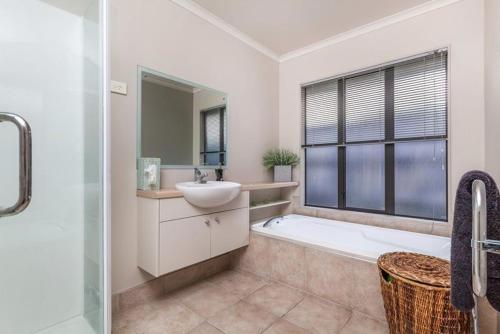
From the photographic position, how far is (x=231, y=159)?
2584mm

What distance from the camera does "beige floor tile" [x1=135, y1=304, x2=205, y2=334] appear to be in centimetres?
154

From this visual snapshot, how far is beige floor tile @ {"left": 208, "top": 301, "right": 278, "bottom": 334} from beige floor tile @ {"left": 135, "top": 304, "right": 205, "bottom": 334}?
130 mm

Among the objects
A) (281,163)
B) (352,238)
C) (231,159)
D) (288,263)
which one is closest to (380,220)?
(352,238)

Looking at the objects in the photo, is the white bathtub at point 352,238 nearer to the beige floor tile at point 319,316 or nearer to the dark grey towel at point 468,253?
the beige floor tile at point 319,316

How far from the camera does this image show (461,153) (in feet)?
6.73

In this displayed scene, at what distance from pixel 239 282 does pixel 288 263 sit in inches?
19.1

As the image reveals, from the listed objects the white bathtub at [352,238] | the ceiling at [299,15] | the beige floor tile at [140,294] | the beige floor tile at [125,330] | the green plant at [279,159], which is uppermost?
the ceiling at [299,15]

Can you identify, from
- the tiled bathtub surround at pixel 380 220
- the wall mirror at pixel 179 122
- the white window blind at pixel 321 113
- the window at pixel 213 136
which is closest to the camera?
the wall mirror at pixel 179 122

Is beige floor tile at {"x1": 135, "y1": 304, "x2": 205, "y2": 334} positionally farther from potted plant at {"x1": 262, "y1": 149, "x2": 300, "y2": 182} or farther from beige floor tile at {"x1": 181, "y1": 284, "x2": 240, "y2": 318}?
potted plant at {"x1": 262, "y1": 149, "x2": 300, "y2": 182}

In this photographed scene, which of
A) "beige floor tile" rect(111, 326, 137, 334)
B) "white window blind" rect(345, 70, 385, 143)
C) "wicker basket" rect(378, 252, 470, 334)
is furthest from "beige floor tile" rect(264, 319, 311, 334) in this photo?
"white window blind" rect(345, 70, 385, 143)

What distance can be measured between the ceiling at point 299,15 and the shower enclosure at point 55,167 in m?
1.22

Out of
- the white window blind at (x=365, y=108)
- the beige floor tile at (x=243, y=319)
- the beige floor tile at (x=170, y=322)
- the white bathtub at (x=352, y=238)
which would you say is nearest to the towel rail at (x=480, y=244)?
the white bathtub at (x=352, y=238)

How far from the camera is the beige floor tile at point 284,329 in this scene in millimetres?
1513

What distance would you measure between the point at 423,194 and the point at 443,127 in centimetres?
63
